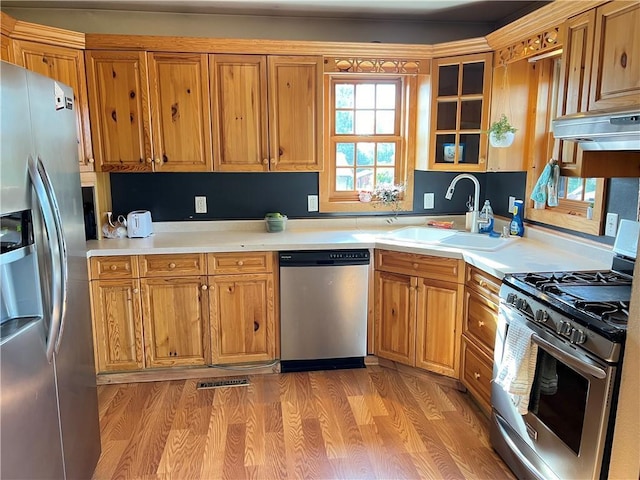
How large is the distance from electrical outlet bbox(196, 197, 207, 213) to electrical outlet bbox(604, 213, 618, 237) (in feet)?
8.65

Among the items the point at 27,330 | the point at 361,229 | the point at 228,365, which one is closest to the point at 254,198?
the point at 361,229

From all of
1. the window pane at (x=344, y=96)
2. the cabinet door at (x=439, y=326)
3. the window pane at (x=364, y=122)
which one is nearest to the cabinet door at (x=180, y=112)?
the window pane at (x=344, y=96)

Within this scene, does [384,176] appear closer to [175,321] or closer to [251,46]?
[251,46]

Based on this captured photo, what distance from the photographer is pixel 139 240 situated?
315cm

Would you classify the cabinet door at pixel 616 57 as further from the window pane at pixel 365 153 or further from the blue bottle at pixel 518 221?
the window pane at pixel 365 153

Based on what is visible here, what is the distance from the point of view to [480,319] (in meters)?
2.63

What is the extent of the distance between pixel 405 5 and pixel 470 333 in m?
2.23

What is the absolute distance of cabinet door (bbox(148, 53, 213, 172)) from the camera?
3064 millimetres

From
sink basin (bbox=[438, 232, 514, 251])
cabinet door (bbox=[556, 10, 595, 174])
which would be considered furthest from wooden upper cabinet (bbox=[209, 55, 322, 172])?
cabinet door (bbox=[556, 10, 595, 174])

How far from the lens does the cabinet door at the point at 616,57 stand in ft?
6.09

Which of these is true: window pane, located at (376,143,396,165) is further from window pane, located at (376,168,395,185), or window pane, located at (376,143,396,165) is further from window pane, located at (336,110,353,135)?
window pane, located at (336,110,353,135)

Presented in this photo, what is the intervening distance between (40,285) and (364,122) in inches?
104

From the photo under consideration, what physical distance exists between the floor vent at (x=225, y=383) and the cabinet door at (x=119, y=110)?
1516 millimetres

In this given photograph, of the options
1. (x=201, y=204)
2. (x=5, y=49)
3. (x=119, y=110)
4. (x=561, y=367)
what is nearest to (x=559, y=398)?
(x=561, y=367)
